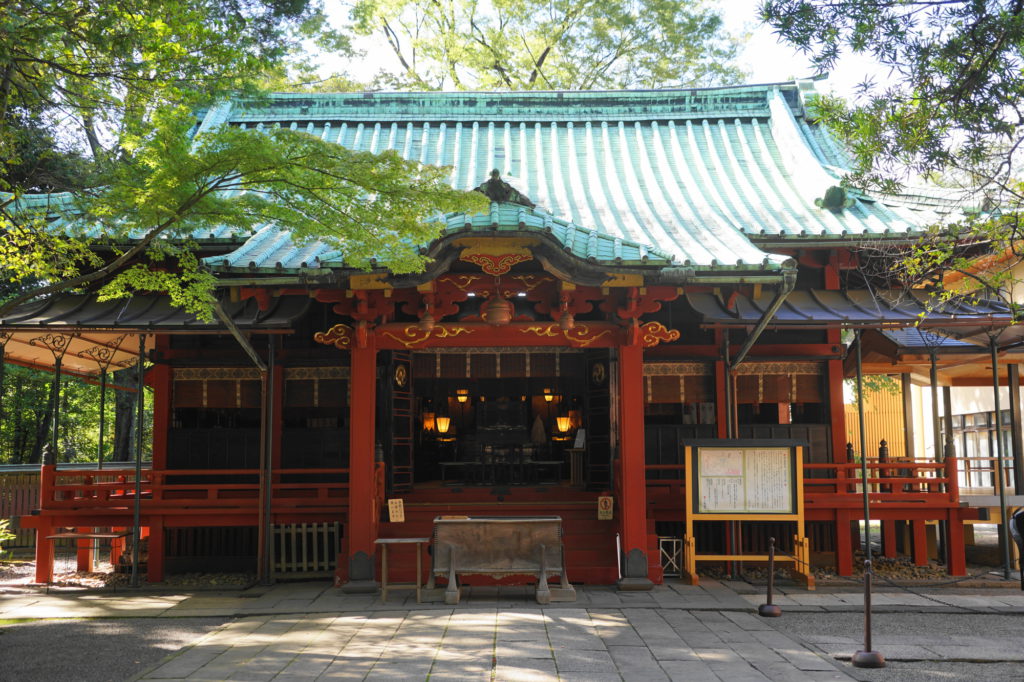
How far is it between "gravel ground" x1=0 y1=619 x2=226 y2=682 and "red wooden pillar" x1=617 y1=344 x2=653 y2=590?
17.7 feet

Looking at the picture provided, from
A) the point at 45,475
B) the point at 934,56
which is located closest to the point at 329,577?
the point at 45,475

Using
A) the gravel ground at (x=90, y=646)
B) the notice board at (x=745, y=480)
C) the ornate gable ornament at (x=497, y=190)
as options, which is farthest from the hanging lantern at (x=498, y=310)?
the gravel ground at (x=90, y=646)

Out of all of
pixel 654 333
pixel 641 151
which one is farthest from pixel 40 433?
pixel 654 333

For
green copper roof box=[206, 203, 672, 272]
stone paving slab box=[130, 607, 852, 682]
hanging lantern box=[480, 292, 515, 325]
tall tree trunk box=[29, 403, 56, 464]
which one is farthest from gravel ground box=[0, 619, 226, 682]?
tall tree trunk box=[29, 403, 56, 464]

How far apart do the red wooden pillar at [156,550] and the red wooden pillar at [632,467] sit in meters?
6.96

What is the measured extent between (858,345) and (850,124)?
5304 millimetres

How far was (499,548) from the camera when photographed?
433 inches

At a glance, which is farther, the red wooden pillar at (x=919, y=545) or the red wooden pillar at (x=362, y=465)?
the red wooden pillar at (x=919, y=545)

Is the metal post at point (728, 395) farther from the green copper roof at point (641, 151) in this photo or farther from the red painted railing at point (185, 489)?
the red painted railing at point (185, 489)

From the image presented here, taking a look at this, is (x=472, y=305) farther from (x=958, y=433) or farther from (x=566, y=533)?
(x=958, y=433)

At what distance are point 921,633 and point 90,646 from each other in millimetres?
9046

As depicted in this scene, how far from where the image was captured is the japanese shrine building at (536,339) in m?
11.7

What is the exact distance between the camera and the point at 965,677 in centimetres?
776

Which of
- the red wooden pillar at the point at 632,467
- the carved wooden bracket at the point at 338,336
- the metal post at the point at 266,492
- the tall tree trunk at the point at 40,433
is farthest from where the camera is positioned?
the tall tree trunk at the point at 40,433
